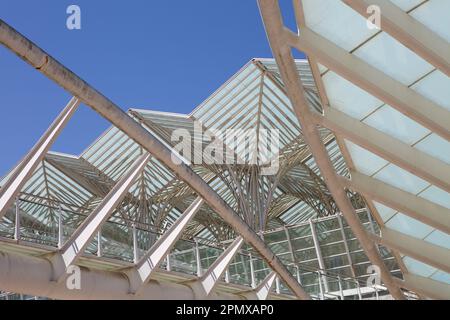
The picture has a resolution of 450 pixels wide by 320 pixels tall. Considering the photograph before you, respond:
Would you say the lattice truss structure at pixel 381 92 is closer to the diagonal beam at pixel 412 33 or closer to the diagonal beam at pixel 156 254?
the diagonal beam at pixel 412 33

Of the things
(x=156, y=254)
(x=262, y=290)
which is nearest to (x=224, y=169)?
(x=262, y=290)

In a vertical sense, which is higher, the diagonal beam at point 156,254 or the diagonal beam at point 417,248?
the diagonal beam at point 417,248

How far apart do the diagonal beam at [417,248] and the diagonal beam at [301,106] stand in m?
0.57

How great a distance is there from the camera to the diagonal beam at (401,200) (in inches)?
646

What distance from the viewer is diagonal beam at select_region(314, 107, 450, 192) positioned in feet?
45.5

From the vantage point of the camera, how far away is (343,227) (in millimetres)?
37406

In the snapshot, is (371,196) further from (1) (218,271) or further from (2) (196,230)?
(2) (196,230)

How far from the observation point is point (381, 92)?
12.1 m

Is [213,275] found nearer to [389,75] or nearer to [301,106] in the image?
[301,106]

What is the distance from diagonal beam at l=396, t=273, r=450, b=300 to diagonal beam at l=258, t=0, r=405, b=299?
260cm

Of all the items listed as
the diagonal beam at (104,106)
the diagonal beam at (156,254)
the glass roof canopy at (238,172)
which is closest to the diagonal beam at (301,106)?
the diagonal beam at (104,106)

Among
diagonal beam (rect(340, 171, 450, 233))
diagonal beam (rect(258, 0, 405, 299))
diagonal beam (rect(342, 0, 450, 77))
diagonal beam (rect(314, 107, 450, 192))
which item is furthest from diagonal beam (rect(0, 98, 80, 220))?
diagonal beam (rect(340, 171, 450, 233))

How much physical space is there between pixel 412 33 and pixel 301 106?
287cm
